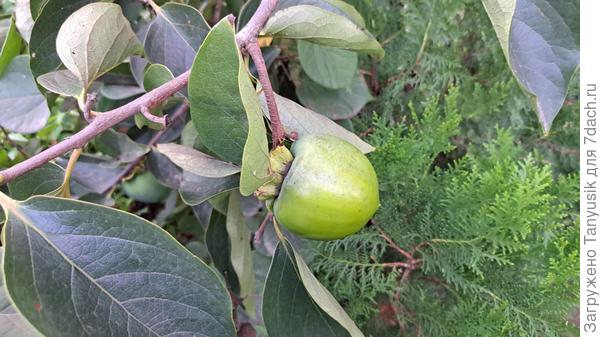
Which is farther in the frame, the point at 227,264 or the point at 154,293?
the point at 227,264

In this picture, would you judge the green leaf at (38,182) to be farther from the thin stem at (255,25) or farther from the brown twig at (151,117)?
the thin stem at (255,25)

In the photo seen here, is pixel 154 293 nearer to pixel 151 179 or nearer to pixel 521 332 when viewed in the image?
pixel 521 332

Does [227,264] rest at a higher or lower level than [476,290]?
lower

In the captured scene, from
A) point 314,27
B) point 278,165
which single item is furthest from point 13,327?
point 314,27

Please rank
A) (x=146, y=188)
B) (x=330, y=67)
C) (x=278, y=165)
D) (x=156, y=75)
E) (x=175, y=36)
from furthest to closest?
(x=146, y=188)
(x=330, y=67)
(x=175, y=36)
(x=156, y=75)
(x=278, y=165)

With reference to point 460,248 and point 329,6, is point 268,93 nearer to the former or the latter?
point 329,6

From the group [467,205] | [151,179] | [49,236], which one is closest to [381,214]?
[467,205]
